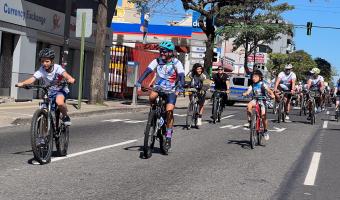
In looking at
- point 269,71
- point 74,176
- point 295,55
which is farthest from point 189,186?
point 295,55

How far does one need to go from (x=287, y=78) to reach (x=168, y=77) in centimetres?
886

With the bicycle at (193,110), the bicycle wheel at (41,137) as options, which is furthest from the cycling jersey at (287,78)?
the bicycle wheel at (41,137)

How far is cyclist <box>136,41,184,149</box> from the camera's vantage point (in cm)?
915

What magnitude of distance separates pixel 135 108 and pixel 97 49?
2.74 meters

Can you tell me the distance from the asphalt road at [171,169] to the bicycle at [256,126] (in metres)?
0.24

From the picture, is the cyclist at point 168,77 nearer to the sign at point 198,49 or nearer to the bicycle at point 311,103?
the bicycle at point 311,103

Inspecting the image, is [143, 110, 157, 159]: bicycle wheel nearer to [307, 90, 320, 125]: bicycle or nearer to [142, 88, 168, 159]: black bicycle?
[142, 88, 168, 159]: black bicycle

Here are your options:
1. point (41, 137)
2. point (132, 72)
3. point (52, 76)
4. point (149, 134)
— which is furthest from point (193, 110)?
point (132, 72)

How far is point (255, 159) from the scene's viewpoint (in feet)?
31.6

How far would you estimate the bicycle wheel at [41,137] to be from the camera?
739 centimetres

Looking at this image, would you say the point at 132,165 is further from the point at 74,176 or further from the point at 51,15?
the point at 51,15

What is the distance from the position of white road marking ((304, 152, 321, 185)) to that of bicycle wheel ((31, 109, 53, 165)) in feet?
12.0

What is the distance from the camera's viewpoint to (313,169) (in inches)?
349

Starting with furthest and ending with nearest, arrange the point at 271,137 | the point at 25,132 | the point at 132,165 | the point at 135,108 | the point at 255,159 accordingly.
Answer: the point at 135,108 → the point at 271,137 → the point at 25,132 → the point at 255,159 → the point at 132,165
